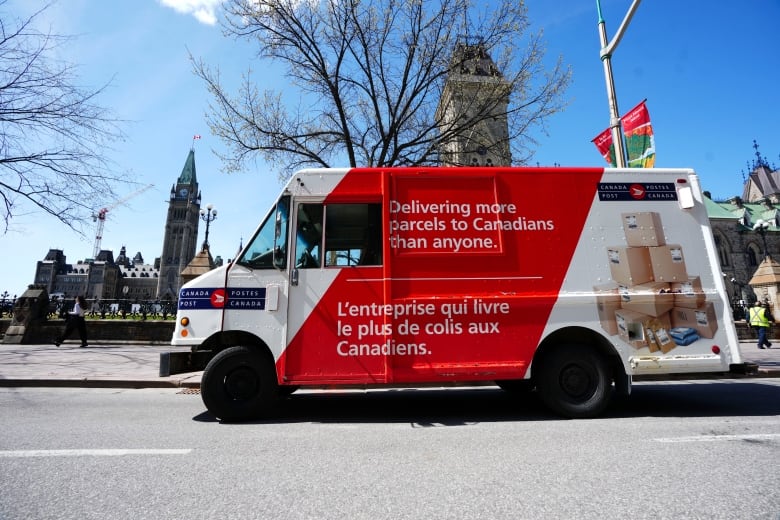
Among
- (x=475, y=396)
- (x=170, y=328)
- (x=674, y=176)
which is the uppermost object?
(x=674, y=176)

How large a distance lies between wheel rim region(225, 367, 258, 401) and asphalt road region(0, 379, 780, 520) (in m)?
0.36

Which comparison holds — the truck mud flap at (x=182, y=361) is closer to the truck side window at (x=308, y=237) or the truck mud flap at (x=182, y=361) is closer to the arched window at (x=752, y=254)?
the truck side window at (x=308, y=237)

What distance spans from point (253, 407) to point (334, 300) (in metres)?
1.69

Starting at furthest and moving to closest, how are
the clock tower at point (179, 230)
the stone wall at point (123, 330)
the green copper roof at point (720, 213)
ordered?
the clock tower at point (179, 230) → the green copper roof at point (720, 213) → the stone wall at point (123, 330)

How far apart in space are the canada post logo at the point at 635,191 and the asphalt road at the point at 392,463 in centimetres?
295

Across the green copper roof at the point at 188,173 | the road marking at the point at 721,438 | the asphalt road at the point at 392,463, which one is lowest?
the road marking at the point at 721,438

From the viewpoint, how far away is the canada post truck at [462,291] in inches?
184

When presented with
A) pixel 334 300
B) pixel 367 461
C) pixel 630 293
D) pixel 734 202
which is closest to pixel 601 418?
pixel 630 293

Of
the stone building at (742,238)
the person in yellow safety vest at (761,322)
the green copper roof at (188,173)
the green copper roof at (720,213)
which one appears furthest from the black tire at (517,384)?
the green copper roof at (188,173)

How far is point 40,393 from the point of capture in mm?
6551

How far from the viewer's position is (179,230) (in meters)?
129

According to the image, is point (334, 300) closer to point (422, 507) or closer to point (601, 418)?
point (422, 507)

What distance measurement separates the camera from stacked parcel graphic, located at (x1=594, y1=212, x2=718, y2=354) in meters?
4.79

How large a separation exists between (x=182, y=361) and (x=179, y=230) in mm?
144027
